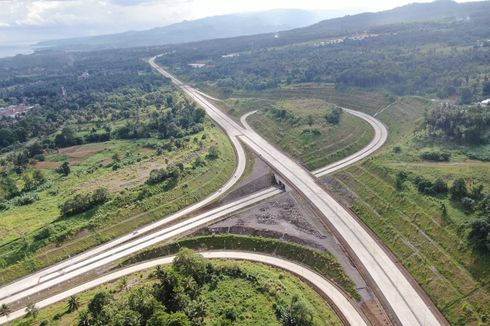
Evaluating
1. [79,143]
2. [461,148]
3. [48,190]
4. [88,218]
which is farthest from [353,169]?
[79,143]

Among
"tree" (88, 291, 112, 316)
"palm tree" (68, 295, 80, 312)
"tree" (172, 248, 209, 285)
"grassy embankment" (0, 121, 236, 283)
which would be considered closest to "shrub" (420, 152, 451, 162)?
"grassy embankment" (0, 121, 236, 283)

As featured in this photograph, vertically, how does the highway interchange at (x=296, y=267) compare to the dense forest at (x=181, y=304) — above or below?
below

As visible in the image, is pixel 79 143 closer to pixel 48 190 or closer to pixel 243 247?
pixel 48 190

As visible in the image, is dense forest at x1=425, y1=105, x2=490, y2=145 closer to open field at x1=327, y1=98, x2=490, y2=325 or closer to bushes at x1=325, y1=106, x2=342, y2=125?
open field at x1=327, y1=98, x2=490, y2=325

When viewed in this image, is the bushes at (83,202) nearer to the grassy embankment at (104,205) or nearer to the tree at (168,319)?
the grassy embankment at (104,205)

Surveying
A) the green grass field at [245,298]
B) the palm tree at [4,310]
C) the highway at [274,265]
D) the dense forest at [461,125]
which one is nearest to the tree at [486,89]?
the dense forest at [461,125]

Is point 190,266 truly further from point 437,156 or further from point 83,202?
point 437,156
